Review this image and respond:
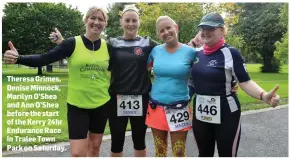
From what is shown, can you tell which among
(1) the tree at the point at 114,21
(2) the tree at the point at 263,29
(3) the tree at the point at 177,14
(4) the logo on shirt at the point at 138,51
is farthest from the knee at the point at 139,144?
(2) the tree at the point at 263,29

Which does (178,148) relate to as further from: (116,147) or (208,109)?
(116,147)

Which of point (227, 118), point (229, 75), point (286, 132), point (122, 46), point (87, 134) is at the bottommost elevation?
point (286, 132)

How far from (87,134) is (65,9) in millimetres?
25186

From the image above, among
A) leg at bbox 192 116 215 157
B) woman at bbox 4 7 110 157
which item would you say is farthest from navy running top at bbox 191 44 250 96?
woman at bbox 4 7 110 157

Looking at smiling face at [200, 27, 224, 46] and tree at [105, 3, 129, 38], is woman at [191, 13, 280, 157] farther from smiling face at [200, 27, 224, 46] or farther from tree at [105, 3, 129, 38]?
tree at [105, 3, 129, 38]

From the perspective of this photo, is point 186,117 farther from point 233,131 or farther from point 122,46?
point 122,46

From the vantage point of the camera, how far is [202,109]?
332 centimetres

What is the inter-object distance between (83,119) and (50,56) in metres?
0.76

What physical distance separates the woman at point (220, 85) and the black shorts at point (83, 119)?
1110 millimetres

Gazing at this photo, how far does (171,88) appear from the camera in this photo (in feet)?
11.5

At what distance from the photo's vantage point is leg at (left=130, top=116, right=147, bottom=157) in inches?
154

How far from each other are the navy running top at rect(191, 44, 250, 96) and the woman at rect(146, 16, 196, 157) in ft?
0.87

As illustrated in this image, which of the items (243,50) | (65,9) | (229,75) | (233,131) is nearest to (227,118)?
(233,131)

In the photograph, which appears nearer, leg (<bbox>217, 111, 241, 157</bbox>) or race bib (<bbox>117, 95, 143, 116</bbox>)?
leg (<bbox>217, 111, 241, 157</bbox>)
